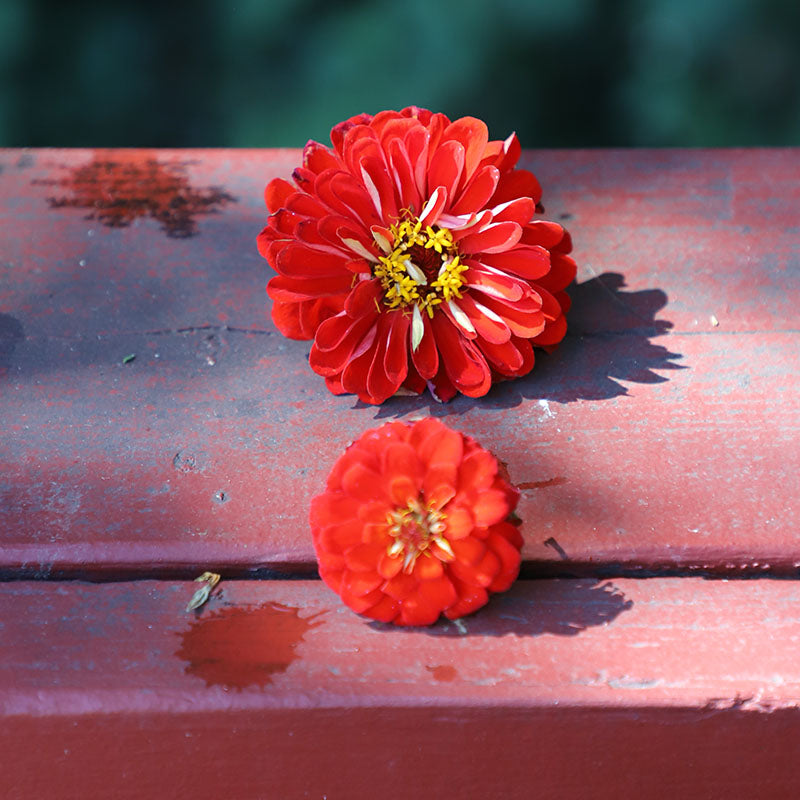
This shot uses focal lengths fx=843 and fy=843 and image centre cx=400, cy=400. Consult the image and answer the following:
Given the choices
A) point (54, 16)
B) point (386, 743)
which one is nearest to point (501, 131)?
point (54, 16)

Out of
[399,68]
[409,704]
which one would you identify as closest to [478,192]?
[409,704]

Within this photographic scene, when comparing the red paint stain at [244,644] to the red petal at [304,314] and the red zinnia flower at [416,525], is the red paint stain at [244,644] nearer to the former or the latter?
the red zinnia flower at [416,525]

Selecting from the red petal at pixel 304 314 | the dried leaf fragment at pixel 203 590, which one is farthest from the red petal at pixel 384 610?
the red petal at pixel 304 314

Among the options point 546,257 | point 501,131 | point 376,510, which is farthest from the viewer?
point 501,131

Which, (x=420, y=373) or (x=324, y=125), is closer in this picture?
(x=420, y=373)

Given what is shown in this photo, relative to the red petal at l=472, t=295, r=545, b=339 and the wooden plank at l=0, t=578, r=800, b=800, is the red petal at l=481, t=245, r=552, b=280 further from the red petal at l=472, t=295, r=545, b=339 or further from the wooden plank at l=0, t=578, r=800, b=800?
the wooden plank at l=0, t=578, r=800, b=800

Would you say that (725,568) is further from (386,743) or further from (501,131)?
(501,131)
